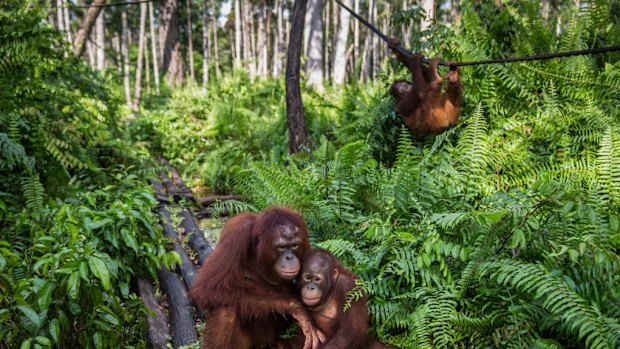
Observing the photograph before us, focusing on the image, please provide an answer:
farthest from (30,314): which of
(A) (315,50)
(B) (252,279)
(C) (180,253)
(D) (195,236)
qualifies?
(A) (315,50)

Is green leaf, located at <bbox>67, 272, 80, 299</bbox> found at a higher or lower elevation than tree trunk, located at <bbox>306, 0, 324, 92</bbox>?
lower

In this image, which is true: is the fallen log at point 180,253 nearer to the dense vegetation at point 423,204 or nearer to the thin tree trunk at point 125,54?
the dense vegetation at point 423,204

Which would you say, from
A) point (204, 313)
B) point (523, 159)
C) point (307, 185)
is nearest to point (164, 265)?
point (204, 313)

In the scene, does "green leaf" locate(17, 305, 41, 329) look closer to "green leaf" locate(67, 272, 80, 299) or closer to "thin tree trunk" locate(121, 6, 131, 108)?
"green leaf" locate(67, 272, 80, 299)

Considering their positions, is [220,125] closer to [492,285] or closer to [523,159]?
[523,159]

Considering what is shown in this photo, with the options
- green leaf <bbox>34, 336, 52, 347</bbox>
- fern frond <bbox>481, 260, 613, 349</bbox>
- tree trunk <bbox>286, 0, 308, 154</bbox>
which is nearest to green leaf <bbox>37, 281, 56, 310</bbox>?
green leaf <bbox>34, 336, 52, 347</bbox>

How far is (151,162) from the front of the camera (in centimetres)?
831

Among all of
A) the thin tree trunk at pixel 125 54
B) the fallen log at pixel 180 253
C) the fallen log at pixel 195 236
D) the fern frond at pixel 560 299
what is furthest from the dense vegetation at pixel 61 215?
the thin tree trunk at pixel 125 54

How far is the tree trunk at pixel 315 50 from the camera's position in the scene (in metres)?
14.3

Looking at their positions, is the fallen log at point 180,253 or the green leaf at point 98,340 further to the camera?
the fallen log at point 180,253

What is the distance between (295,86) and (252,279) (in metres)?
4.21

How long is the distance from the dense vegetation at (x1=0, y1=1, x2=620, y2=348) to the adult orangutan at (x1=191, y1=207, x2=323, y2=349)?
1.97 ft

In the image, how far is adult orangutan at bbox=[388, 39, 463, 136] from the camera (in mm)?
6012

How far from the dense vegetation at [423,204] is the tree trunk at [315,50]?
6.14 meters
